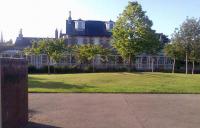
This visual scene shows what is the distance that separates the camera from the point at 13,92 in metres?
10.2

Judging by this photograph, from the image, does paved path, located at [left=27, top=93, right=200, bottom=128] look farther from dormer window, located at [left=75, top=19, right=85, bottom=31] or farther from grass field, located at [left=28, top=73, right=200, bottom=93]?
dormer window, located at [left=75, top=19, right=85, bottom=31]

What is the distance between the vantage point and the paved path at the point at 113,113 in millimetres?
11953

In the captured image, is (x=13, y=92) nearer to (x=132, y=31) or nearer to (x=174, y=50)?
(x=132, y=31)

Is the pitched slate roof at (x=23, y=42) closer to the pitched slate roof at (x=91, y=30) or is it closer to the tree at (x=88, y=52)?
Result: the pitched slate roof at (x=91, y=30)

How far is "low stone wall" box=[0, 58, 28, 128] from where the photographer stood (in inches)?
367

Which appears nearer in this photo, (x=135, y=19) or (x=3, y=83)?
(x=3, y=83)

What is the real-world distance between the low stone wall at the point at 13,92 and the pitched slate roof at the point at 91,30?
2394 inches

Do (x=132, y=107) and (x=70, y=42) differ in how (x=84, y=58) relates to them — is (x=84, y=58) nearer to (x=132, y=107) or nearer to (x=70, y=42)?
(x=70, y=42)

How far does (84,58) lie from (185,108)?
4177 cm

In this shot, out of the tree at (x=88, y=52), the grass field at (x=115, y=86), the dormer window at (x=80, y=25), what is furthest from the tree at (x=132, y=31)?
the dormer window at (x=80, y=25)

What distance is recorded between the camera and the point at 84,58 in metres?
57.2

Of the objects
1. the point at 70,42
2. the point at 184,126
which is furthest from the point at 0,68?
the point at 70,42

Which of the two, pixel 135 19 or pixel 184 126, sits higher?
pixel 135 19

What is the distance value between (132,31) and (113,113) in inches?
1170
